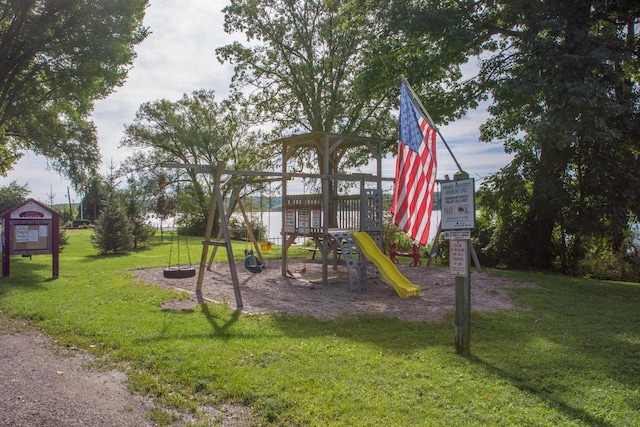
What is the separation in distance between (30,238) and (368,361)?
988 centimetres

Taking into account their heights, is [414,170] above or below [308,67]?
below

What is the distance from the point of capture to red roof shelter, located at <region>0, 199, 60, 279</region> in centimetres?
1095

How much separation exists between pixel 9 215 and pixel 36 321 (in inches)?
212

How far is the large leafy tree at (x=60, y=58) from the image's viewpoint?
51.9ft

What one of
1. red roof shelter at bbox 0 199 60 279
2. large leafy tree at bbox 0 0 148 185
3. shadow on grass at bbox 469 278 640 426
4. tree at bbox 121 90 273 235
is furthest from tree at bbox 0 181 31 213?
shadow on grass at bbox 469 278 640 426

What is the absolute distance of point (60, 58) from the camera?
56.9 ft

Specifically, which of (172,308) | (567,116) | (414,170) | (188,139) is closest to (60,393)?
(172,308)

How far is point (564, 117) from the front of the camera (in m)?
9.41

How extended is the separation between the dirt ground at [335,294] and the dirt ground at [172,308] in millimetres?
17

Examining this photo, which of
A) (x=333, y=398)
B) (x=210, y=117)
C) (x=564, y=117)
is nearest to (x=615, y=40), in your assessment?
(x=564, y=117)

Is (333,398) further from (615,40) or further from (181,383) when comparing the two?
(615,40)

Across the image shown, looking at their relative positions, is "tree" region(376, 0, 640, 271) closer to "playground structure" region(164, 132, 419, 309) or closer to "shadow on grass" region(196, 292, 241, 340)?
"playground structure" region(164, 132, 419, 309)

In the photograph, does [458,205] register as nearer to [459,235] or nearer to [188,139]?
[459,235]

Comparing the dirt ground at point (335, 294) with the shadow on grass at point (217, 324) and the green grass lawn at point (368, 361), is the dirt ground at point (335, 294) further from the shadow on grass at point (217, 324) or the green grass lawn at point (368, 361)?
the green grass lawn at point (368, 361)
